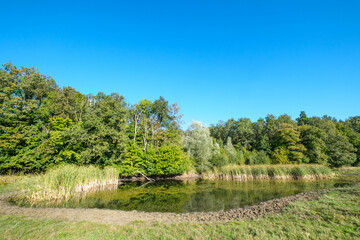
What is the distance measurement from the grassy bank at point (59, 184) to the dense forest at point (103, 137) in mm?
6732

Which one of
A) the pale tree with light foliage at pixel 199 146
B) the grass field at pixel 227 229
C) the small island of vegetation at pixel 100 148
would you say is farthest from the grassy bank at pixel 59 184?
the pale tree with light foliage at pixel 199 146

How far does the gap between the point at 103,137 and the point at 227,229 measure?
22600 millimetres

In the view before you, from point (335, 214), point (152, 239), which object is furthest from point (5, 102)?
point (335, 214)

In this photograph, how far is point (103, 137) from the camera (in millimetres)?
24672

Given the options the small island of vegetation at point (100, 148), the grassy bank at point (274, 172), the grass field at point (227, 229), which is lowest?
the grassy bank at point (274, 172)

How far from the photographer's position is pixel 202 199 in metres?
14.2

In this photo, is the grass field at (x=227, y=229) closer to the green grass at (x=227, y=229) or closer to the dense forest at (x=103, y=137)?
the green grass at (x=227, y=229)

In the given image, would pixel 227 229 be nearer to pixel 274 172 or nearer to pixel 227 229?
pixel 227 229

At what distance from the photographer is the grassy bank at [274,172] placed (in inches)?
941

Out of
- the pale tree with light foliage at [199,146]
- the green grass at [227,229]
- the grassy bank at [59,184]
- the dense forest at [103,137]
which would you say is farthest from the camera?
the pale tree with light foliage at [199,146]

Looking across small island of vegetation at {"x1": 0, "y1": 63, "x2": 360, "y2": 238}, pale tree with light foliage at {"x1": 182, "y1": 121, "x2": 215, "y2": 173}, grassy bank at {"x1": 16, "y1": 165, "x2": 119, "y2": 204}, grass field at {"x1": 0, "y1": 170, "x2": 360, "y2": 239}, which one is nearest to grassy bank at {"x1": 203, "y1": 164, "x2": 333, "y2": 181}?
small island of vegetation at {"x1": 0, "y1": 63, "x2": 360, "y2": 238}

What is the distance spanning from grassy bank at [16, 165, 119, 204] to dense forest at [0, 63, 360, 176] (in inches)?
265

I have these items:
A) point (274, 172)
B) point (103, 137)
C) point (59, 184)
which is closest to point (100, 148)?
point (103, 137)

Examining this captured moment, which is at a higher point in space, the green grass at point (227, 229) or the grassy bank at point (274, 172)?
the green grass at point (227, 229)
